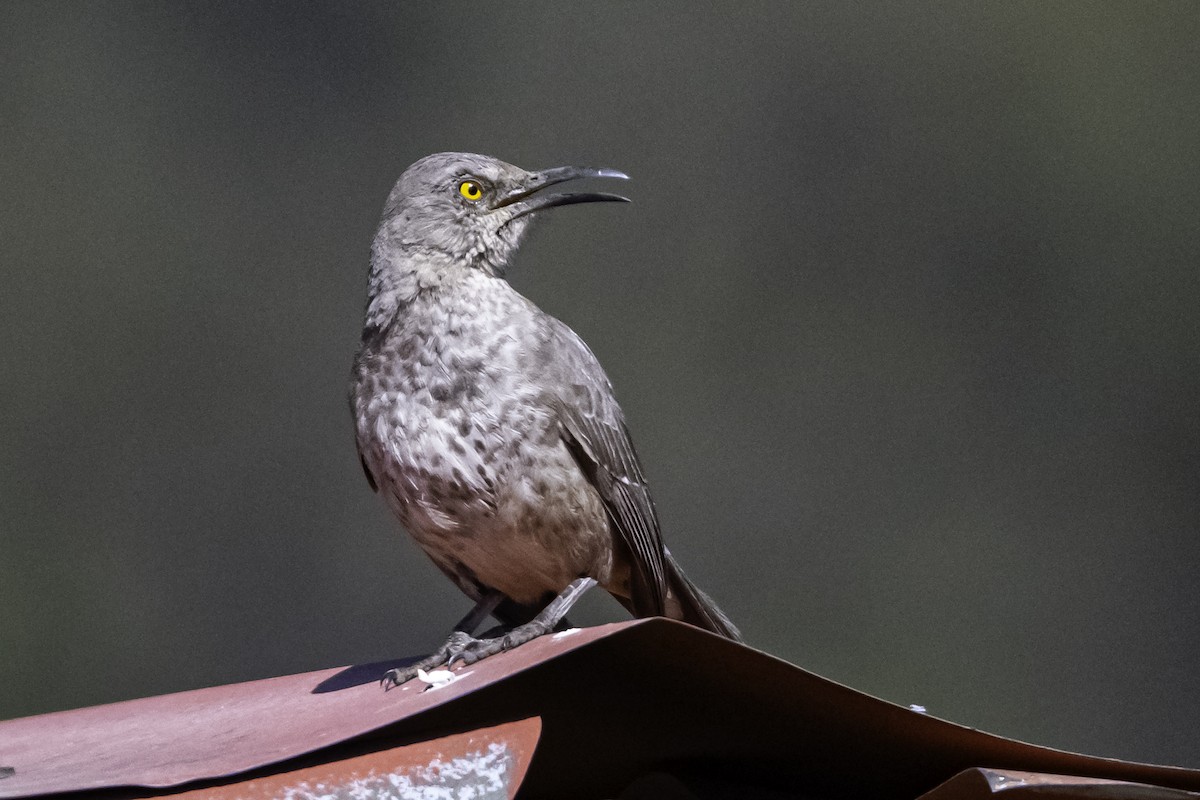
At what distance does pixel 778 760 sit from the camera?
5.28 ft

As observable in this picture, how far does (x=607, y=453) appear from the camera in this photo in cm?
286

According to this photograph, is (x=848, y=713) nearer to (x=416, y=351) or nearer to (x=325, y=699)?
(x=325, y=699)

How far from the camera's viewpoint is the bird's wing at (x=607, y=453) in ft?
9.04

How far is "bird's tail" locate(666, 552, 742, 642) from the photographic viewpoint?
2982 mm

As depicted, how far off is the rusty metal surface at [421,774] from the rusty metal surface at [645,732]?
22 mm

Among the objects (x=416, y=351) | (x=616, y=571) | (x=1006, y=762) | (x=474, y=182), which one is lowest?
(x=616, y=571)

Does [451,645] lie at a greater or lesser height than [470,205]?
lesser

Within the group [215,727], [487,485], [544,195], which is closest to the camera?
[215,727]

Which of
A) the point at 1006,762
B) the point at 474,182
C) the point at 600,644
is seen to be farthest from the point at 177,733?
the point at 474,182

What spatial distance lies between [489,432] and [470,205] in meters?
0.67

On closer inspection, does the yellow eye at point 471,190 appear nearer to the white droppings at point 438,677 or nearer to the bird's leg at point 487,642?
the bird's leg at point 487,642

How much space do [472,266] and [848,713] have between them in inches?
66.9

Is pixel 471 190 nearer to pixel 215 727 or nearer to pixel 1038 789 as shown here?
pixel 215 727

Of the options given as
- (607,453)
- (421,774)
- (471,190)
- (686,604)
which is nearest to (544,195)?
(471,190)
